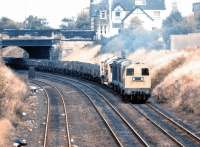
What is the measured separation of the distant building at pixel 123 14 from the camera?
12719cm

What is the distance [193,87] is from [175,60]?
17120 mm

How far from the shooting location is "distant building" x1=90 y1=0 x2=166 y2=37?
127 m

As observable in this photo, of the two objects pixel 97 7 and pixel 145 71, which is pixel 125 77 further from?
pixel 97 7

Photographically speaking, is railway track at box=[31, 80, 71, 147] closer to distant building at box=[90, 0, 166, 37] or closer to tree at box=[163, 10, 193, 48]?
tree at box=[163, 10, 193, 48]

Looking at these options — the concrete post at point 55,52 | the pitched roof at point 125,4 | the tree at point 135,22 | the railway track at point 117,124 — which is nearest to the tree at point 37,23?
the pitched roof at point 125,4

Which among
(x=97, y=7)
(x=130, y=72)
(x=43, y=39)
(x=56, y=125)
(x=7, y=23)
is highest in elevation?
(x=97, y=7)

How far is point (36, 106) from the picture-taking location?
3959 cm

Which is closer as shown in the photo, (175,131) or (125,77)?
(175,131)

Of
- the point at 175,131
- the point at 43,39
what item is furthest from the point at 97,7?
the point at 175,131

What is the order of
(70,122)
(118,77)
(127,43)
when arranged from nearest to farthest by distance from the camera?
(70,122)
(118,77)
(127,43)

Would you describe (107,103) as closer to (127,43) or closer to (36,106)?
(36,106)

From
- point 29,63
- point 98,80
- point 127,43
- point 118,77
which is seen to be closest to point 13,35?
point 29,63

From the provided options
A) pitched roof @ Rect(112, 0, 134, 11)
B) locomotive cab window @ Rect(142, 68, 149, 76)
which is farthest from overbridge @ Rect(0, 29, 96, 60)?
locomotive cab window @ Rect(142, 68, 149, 76)

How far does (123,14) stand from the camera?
13338 cm
